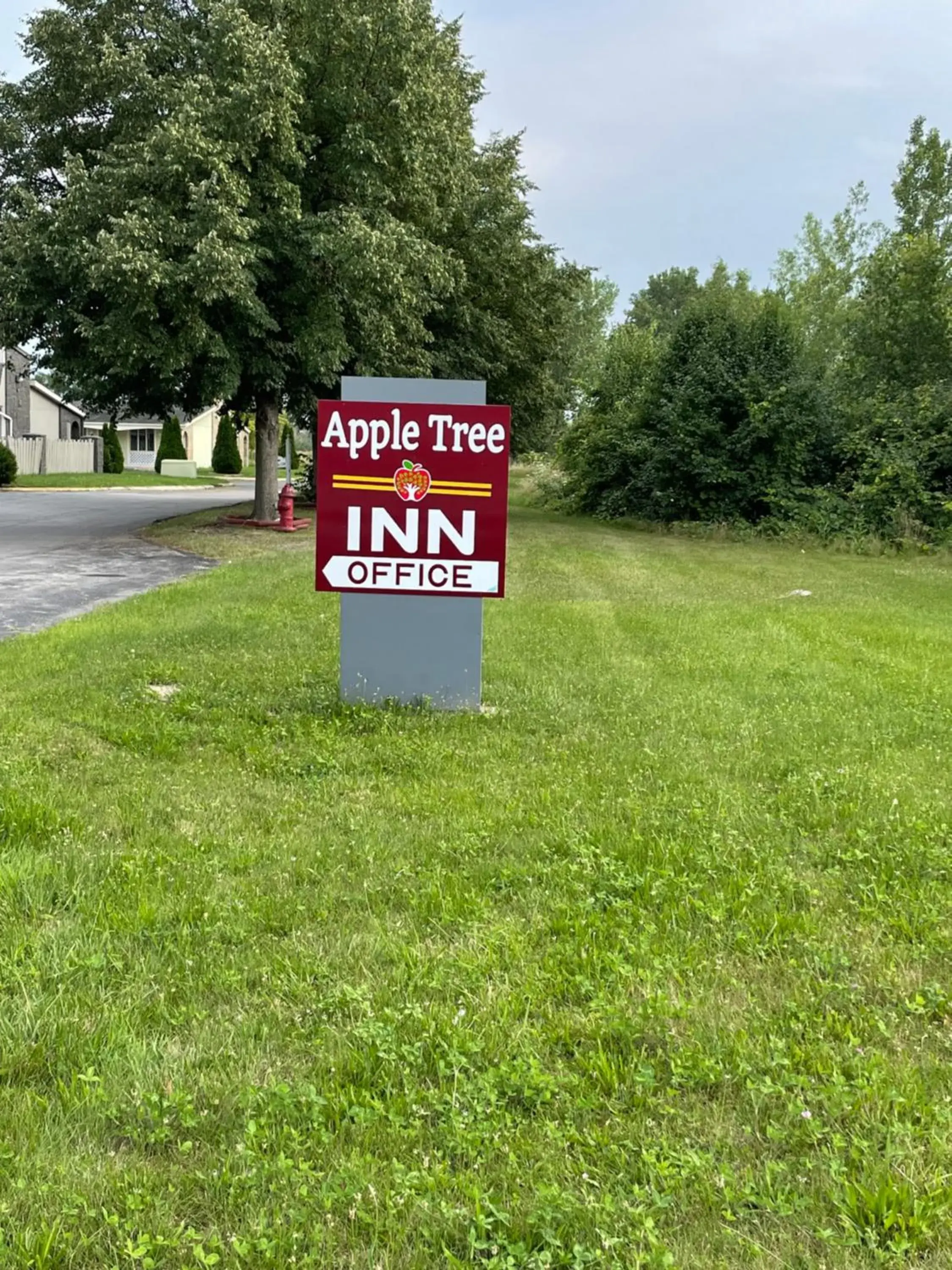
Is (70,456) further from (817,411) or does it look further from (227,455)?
(817,411)

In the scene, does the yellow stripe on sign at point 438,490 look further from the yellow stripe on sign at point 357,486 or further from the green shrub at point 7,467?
the green shrub at point 7,467

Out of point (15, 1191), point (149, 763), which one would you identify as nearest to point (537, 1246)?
point (15, 1191)

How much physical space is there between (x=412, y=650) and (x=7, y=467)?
3103cm

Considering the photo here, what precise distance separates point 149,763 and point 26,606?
593 cm

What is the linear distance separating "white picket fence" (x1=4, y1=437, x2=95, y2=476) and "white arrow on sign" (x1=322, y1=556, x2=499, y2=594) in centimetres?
3557

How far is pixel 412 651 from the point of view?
6.38m

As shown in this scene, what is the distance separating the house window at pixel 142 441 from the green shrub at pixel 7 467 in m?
28.6

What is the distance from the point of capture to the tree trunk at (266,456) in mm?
20234

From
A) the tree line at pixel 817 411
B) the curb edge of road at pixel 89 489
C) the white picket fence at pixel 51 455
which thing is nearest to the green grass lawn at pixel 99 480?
the curb edge of road at pixel 89 489

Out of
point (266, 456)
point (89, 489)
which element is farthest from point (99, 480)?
point (266, 456)

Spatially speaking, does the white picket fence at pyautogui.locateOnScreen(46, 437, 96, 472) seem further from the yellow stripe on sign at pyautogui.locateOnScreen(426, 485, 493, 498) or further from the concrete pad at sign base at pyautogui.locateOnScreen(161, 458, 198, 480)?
the yellow stripe on sign at pyautogui.locateOnScreen(426, 485, 493, 498)

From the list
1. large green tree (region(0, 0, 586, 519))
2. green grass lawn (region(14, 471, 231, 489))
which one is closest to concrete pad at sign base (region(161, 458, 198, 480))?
green grass lawn (region(14, 471, 231, 489))

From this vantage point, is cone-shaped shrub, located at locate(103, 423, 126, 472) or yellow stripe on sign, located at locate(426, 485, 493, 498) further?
cone-shaped shrub, located at locate(103, 423, 126, 472)

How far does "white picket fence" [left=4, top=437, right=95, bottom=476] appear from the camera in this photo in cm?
3984
